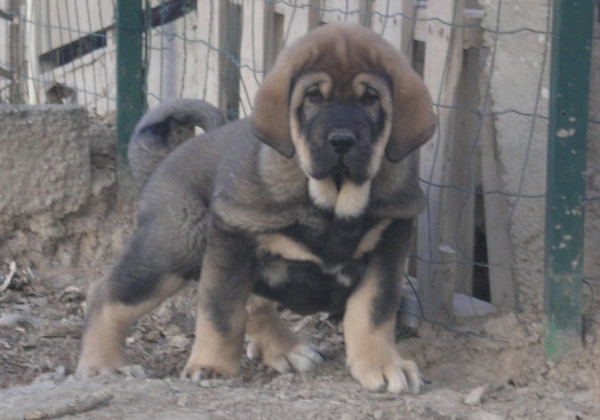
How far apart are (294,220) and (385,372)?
0.67m

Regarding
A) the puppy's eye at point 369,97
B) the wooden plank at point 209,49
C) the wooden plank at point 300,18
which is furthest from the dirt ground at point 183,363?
the wooden plank at point 300,18

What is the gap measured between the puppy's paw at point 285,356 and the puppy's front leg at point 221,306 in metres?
0.34

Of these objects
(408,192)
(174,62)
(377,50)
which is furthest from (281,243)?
(174,62)

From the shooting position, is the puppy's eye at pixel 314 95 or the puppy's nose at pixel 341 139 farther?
the puppy's eye at pixel 314 95

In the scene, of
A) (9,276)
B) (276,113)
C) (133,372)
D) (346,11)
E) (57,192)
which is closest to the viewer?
(276,113)

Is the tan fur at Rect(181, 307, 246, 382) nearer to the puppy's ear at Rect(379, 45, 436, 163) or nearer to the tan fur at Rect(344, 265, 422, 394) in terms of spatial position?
the tan fur at Rect(344, 265, 422, 394)

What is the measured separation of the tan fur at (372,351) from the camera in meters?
3.73

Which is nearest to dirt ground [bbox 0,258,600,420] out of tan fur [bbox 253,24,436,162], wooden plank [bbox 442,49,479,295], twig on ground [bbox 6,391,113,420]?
twig on ground [bbox 6,391,113,420]

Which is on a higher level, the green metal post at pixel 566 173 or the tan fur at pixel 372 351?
the green metal post at pixel 566 173

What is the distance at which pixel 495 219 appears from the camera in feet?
14.5

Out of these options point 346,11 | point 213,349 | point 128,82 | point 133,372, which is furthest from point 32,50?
point 213,349

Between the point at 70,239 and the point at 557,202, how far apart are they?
9.62ft

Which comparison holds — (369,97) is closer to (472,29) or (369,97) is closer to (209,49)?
(472,29)

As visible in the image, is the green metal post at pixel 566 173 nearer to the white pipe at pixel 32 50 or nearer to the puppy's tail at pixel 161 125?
the puppy's tail at pixel 161 125
